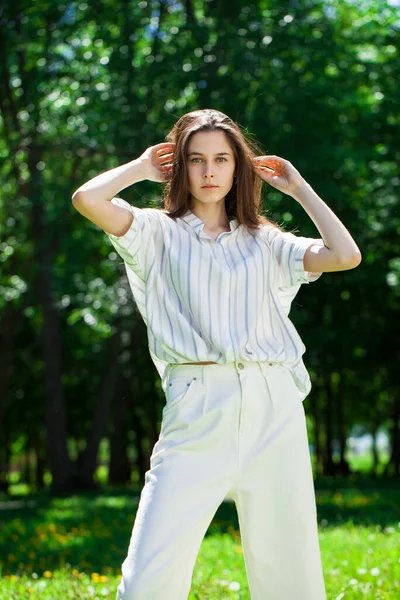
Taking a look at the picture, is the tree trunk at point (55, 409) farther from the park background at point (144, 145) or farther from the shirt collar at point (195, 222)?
the shirt collar at point (195, 222)

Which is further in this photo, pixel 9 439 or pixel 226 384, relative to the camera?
pixel 9 439

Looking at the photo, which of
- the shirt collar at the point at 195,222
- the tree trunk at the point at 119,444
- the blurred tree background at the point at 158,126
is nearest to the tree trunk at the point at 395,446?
the blurred tree background at the point at 158,126

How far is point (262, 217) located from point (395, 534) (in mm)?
5032

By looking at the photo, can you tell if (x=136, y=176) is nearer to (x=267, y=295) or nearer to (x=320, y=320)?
(x=267, y=295)

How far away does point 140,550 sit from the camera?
10.5 ft

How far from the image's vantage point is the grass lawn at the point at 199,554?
575 centimetres

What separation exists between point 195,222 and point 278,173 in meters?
0.44

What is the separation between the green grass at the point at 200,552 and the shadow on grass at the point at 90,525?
0.01 metres

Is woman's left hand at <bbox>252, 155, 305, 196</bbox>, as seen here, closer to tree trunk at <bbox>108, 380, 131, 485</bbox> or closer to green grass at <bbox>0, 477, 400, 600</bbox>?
green grass at <bbox>0, 477, 400, 600</bbox>

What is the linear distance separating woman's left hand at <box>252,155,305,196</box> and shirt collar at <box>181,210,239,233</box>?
0.23 m

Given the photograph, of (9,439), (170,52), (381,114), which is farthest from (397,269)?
(9,439)

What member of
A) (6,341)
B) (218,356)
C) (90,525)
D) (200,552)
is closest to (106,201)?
(218,356)

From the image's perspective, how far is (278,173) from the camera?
385cm

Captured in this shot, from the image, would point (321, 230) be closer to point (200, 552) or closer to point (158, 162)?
point (158, 162)
